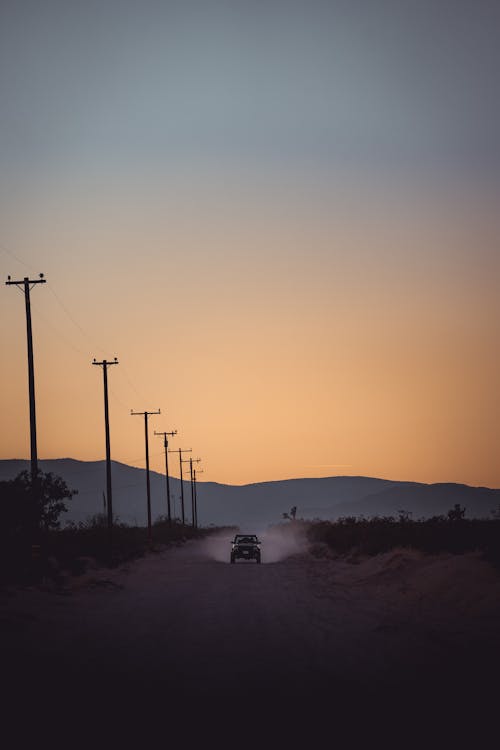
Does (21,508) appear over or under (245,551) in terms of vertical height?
over

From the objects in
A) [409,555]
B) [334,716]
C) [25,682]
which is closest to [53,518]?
[409,555]

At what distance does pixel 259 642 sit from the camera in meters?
16.7

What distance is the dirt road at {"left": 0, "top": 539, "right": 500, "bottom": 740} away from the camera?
11.6 metres

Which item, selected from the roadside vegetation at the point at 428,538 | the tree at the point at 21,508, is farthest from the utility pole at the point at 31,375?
the roadside vegetation at the point at 428,538

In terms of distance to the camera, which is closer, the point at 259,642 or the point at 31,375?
the point at 259,642

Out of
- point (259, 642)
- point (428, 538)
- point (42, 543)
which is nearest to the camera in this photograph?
point (259, 642)

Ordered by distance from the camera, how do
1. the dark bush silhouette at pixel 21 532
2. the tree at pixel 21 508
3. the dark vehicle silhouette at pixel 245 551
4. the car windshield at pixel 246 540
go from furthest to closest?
the car windshield at pixel 246 540 < the dark vehicle silhouette at pixel 245 551 < the tree at pixel 21 508 < the dark bush silhouette at pixel 21 532

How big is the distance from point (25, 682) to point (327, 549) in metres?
44.4

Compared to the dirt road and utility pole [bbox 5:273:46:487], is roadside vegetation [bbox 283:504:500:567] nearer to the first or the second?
the dirt road

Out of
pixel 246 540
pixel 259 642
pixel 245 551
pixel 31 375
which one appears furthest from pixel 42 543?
pixel 246 540

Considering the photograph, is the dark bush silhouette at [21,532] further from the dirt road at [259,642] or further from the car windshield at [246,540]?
the car windshield at [246,540]

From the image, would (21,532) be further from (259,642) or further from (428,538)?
(259,642)

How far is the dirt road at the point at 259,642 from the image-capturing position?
11.6 m

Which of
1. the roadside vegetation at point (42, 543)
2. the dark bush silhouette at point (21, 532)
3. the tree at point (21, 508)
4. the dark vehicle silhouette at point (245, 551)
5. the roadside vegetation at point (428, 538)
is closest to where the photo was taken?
the roadside vegetation at point (428, 538)
